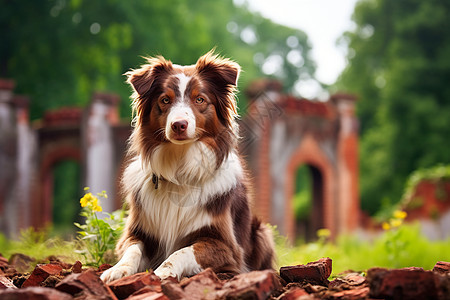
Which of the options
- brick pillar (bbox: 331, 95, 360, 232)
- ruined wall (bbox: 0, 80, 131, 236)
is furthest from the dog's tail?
brick pillar (bbox: 331, 95, 360, 232)

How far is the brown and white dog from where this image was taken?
3.67 m

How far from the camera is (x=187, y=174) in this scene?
3.84 meters

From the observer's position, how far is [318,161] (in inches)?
599

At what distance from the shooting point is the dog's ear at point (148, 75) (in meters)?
3.86

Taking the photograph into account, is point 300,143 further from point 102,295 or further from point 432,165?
point 102,295

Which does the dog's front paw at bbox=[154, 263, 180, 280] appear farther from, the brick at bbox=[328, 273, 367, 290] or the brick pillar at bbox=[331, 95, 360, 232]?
the brick pillar at bbox=[331, 95, 360, 232]

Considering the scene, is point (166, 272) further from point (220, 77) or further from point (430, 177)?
point (430, 177)

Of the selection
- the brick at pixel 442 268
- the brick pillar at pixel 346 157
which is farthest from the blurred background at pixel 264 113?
the brick at pixel 442 268

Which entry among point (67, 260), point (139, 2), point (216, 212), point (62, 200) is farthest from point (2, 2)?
point (216, 212)

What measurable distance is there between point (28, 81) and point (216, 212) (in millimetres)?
19405

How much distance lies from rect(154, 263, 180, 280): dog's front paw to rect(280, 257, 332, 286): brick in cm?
74

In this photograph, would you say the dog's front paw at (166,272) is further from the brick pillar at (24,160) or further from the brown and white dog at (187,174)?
the brick pillar at (24,160)

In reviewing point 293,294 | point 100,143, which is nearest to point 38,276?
point 293,294

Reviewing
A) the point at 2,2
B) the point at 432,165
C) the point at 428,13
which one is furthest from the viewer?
the point at 428,13
